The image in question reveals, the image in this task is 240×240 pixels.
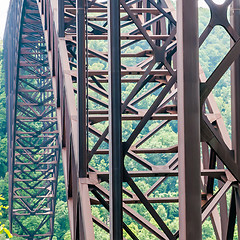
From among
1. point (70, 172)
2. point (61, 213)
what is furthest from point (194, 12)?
point (61, 213)

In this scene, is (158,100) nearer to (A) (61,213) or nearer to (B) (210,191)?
(B) (210,191)

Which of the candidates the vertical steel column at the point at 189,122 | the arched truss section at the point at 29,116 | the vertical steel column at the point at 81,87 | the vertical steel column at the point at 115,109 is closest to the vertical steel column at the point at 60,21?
the vertical steel column at the point at 81,87

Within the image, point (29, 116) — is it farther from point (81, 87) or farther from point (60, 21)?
point (81, 87)

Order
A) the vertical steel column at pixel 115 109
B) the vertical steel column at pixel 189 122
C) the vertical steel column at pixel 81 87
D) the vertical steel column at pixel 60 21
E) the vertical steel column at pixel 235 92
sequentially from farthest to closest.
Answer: the vertical steel column at pixel 60 21, the vertical steel column at pixel 81 87, the vertical steel column at pixel 115 109, the vertical steel column at pixel 235 92, the vertical steel column at pixel 189 122

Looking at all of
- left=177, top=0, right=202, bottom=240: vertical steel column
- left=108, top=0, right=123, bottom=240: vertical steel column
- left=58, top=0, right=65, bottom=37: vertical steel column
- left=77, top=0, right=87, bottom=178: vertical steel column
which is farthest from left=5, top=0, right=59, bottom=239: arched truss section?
left=177, top=0, right=202, bottom=240: vertical steel column

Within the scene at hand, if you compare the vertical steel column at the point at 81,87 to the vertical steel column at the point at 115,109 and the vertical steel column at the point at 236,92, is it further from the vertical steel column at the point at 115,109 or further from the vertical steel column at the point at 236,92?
the vertical steel column at the point at 236,92

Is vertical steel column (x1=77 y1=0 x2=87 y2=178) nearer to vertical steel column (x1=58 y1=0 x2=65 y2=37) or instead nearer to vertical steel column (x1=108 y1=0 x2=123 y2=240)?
vertical steel column (x1=108 y1=0 x2=123 y2=240)
